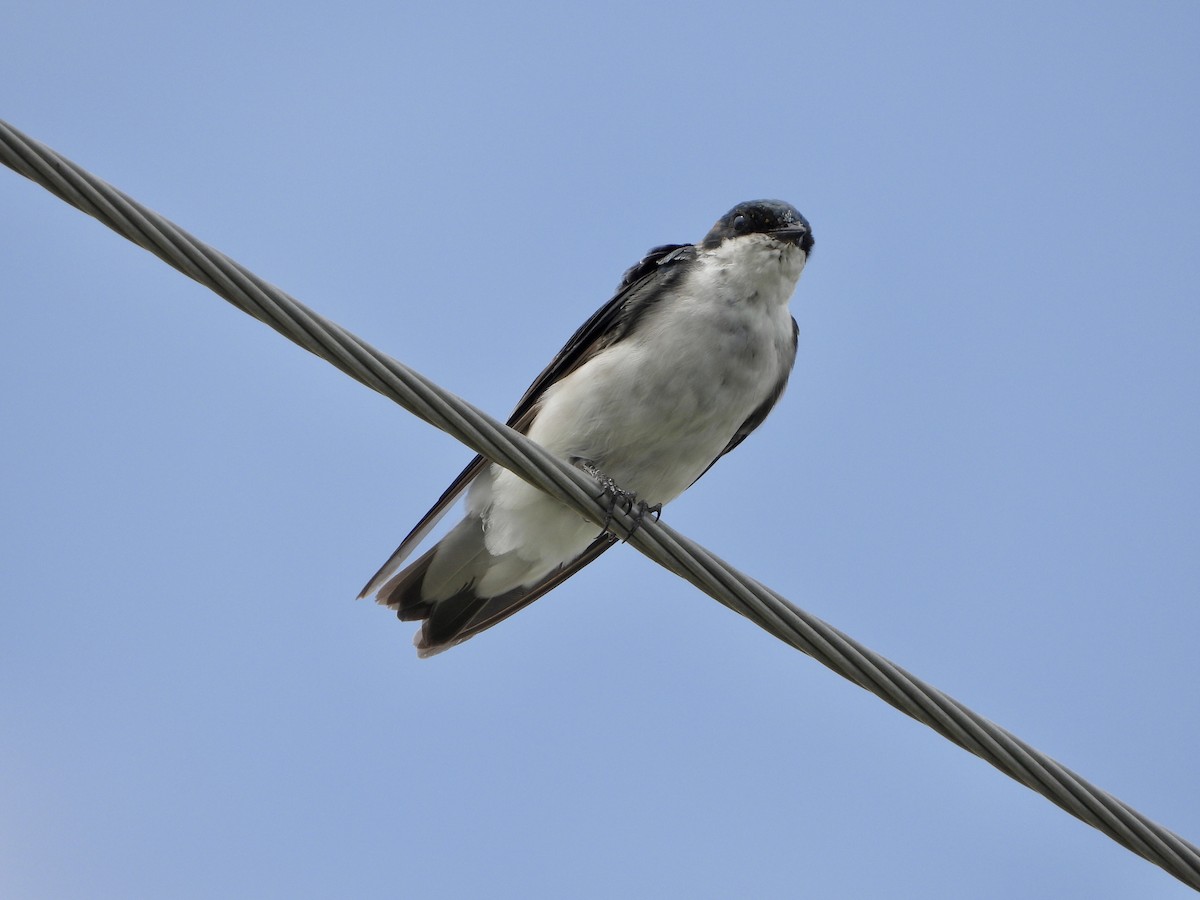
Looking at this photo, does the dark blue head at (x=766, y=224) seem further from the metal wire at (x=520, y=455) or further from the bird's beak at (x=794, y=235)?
the metal wire at (x=520, y=455)

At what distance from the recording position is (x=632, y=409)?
6.48 meters

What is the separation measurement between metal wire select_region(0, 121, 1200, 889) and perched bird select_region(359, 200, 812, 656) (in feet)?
5.97

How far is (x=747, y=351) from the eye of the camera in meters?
6.61

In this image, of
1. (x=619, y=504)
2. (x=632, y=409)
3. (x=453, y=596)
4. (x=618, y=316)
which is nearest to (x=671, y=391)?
(x=632, y=409)

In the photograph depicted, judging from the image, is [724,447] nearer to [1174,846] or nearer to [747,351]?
[747,351]

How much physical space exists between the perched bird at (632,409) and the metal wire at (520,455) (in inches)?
71.6

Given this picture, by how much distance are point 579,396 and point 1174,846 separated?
3.40 meters

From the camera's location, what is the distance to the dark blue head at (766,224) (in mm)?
7199

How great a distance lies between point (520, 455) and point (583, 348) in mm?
2695

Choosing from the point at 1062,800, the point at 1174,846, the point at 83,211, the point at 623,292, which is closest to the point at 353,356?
the point at 83,211

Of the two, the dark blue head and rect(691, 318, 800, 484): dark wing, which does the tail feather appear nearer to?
rect(691, 318, 800, 484): dark wing

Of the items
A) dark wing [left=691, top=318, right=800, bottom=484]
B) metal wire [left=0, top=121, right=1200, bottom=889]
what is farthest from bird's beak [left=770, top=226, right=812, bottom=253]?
metal wire [left=0, top=121, right=1200, bottom=889]

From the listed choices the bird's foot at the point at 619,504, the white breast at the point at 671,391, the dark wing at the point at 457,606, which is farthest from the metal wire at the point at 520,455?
the dark wing at the point at 457,606

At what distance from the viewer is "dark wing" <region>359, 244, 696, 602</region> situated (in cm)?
660
